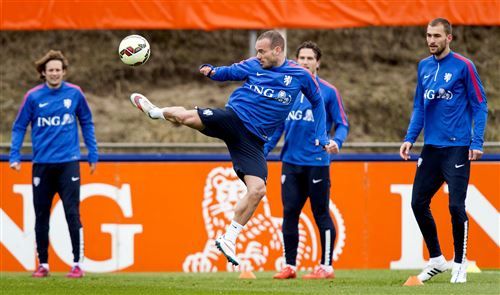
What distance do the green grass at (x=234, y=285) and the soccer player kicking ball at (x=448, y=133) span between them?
47cm

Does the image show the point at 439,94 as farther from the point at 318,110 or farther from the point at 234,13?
the point at 234,13

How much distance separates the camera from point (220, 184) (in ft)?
45.5


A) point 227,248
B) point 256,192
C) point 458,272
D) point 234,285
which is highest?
point 256,192

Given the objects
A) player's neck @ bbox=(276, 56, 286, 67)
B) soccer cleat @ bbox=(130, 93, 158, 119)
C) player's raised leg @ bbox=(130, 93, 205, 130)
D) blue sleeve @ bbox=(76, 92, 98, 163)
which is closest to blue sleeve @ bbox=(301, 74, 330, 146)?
player's neck @ bbox=(276, 56, 286, 67)

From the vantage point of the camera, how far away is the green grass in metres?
Answer: 9.91

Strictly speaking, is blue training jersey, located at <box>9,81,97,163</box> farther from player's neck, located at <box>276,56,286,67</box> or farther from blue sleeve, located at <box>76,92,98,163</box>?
player's neck, located at <box>276,56,286,67</box>

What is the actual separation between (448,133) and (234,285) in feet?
8.61

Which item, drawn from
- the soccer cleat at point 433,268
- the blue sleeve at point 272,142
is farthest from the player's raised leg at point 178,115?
the soccer cleat at point 433,268

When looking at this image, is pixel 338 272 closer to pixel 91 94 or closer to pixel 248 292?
pixel 248 292

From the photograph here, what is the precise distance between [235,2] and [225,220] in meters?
3.02

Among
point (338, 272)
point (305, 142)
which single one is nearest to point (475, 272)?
point (338, 272)

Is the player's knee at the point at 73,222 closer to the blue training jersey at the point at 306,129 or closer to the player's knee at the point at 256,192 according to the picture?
the blue training jersey at the point at 306,129

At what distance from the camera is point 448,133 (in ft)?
34.7

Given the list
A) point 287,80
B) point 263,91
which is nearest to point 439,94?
point 287,80
